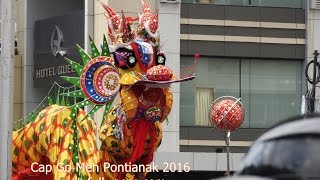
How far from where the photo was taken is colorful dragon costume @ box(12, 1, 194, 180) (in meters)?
19.4

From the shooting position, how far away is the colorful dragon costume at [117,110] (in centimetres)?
1939

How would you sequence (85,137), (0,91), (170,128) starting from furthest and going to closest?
(170,128), (85,137), (0,91)

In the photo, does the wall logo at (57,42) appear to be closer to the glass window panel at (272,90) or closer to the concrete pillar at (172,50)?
the concrete pillar at (172,50)

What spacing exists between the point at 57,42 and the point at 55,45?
0.14 meters

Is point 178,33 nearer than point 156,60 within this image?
No

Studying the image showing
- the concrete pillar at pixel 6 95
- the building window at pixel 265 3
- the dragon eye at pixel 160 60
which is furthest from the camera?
the building window at pixel 265 3

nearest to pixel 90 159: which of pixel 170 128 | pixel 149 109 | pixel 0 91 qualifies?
pixel 149 109

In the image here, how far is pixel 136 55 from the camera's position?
19.7 m

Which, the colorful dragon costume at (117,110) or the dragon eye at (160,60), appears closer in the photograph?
the colorful dragon costume at (117,110)

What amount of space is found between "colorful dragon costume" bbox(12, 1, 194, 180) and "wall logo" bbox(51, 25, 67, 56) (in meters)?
13.3

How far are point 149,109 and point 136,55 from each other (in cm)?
113

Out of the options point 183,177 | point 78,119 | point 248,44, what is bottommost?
point 183,177

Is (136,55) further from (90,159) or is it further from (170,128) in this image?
(170,128)

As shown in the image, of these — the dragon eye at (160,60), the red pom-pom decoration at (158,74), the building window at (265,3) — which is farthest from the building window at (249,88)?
the red pom-pom decoration at (158,74)
